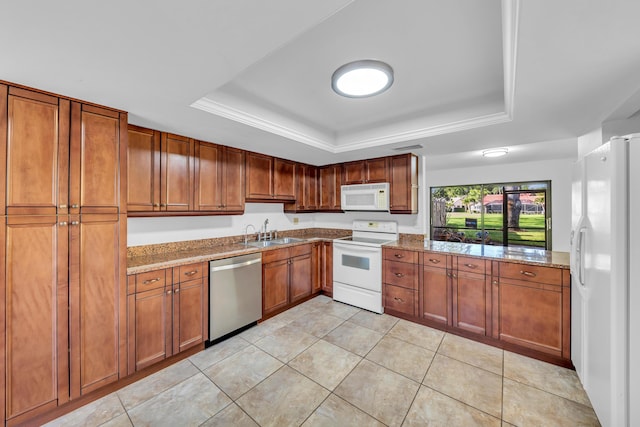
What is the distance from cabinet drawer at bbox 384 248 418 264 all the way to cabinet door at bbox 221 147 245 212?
1.94 metres

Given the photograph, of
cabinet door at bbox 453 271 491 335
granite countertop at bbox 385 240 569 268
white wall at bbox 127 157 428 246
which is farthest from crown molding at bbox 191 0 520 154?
cabinet door at bbox 453 271 491 335

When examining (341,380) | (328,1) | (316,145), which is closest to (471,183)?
(316,145)

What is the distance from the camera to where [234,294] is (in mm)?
2734

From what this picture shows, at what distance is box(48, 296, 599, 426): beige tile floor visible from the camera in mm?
1703

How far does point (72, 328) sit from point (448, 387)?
2766 mm

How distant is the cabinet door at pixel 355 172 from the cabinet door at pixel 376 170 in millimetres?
64

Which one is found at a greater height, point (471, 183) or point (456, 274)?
point (471, 183)

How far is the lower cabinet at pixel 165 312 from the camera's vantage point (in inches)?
80.4

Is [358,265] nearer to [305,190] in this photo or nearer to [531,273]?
[305,190]

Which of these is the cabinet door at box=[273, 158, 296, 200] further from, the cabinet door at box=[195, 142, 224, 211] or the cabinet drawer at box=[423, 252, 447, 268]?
the cabinet drawer at box=[423, 252, 447, 268]

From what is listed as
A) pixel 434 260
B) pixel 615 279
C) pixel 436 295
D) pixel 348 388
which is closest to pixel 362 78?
pixel 615 279

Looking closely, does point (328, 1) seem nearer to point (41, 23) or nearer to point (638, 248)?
point (41, 23)

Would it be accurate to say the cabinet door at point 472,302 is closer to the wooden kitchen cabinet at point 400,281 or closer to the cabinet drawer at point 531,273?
the cabinet drawer at point 531,273

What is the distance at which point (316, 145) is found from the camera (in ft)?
10.0
